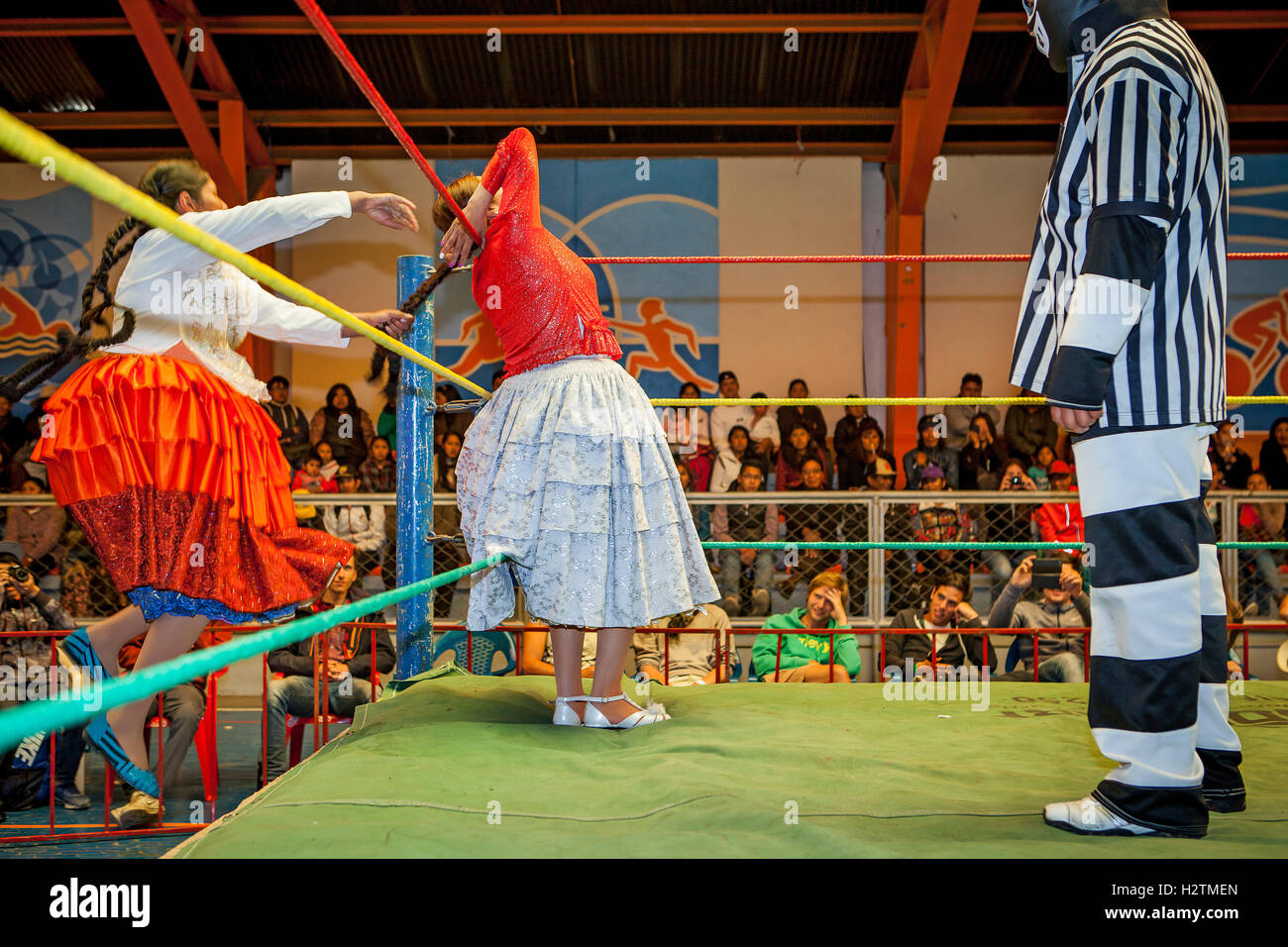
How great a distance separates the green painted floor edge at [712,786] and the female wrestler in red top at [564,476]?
215mm

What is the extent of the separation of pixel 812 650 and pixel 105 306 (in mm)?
2522

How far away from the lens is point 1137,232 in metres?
1.27

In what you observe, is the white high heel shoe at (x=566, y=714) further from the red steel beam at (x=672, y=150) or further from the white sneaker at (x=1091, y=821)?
the red steel beam at (x=672, y=150)

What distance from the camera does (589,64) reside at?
720cm

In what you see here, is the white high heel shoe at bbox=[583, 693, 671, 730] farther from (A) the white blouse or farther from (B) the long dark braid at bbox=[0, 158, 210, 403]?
(B) the long dark braid at bbox=[0, 158, 210, 403]

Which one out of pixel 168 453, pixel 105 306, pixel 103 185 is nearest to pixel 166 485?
pixel 168 453

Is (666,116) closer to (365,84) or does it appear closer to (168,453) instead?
(365,84)

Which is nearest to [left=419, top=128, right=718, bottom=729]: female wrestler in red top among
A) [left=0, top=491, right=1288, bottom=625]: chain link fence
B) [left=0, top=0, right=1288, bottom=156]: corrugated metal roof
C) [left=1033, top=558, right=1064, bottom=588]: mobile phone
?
[left=1033, top=558, right=1064, bottom=588]: mobile phone

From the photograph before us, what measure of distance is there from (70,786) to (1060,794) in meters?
3.24

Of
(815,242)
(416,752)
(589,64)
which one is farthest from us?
(815,242)
